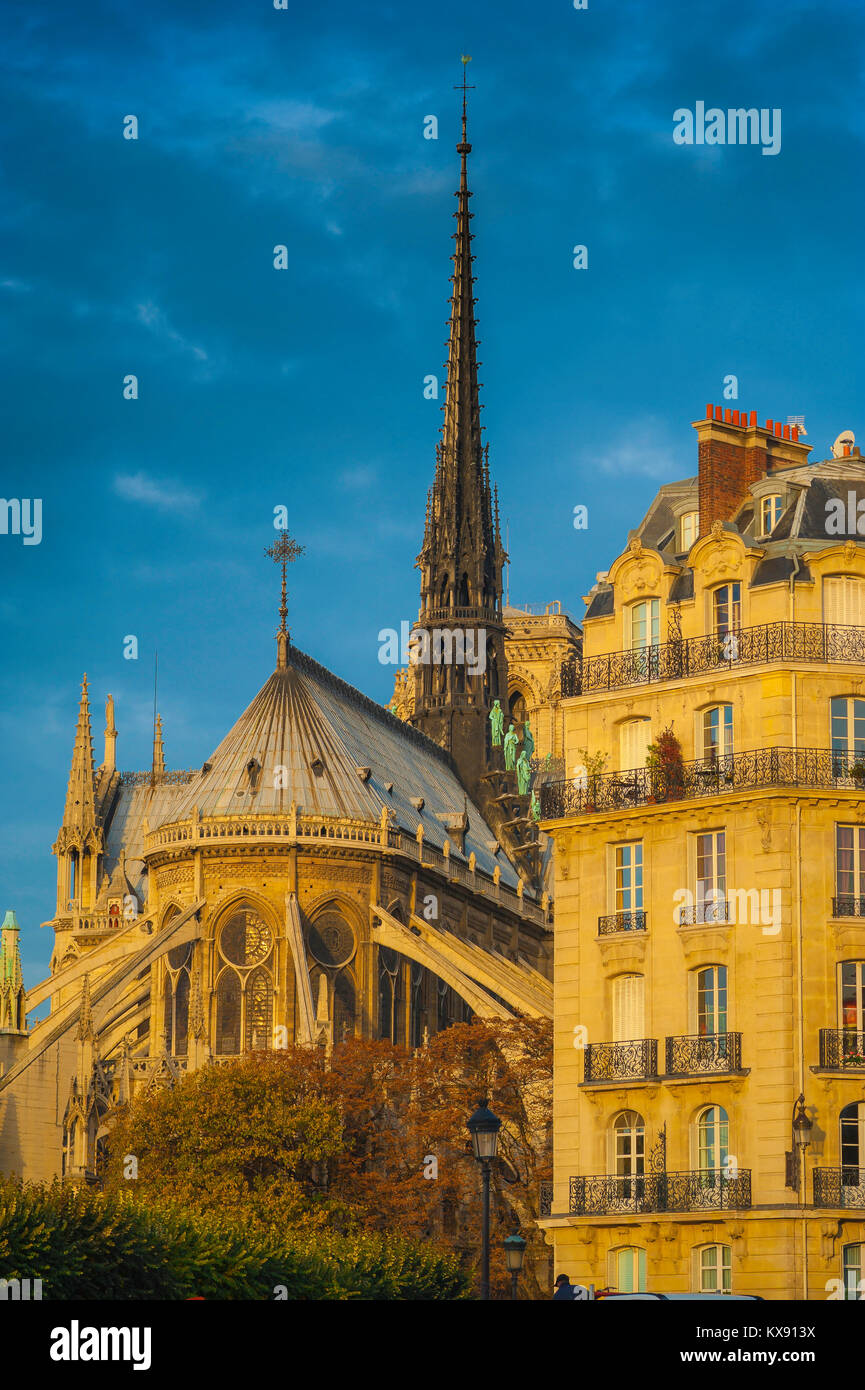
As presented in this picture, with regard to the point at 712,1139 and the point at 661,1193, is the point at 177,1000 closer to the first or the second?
the point at 661,1193

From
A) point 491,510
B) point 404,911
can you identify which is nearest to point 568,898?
point 404,911

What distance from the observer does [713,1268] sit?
179 ft

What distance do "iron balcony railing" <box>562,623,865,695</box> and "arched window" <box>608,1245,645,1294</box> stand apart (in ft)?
39.7

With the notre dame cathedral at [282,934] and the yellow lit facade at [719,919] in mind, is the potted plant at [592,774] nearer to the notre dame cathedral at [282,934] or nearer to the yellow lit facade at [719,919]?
the yellow lit facade at [719,919]

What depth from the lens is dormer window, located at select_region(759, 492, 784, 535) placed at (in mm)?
61109

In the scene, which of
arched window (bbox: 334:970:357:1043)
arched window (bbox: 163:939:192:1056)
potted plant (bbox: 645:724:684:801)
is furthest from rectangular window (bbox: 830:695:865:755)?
arched window (bbox: 163:939:192:1056)

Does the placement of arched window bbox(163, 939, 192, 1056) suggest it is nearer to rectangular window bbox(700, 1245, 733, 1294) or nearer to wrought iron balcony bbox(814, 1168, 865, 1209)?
rectangular window bbox(700, 1245, 733, 1294)

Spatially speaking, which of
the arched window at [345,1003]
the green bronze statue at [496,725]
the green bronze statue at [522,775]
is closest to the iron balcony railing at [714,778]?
the arched window at [345,1003]

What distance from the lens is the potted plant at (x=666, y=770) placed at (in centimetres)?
5797

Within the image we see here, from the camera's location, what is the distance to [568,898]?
59.7 meters

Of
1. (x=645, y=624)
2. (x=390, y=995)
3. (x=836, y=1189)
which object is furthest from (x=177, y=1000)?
(x=836, y=1189)

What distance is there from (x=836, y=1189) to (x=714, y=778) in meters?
8.85

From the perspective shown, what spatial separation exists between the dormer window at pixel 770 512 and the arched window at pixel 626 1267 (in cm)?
1599
